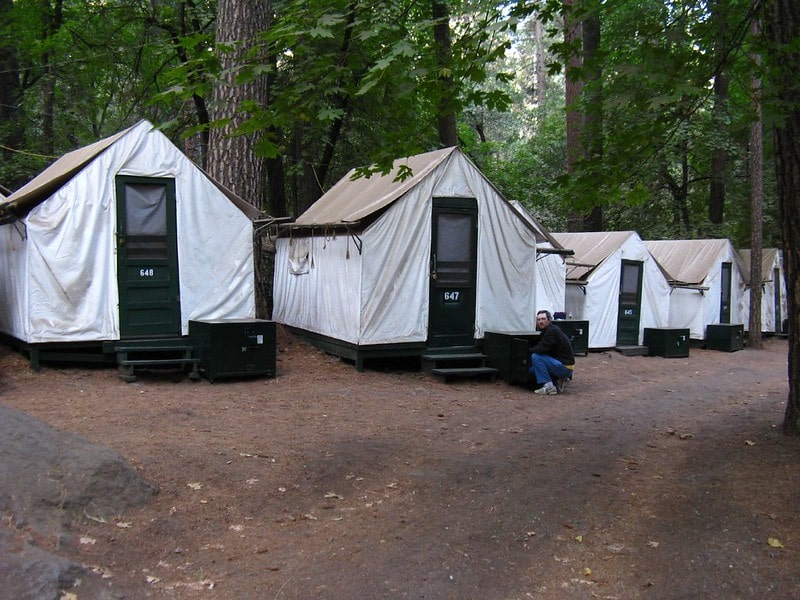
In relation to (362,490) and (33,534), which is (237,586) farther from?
(362,490)

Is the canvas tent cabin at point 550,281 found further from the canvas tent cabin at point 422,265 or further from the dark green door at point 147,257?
the dark green door at point 147,257

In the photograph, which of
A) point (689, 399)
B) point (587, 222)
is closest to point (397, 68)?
point (689, 399)

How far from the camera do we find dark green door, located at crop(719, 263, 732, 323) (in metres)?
20.1

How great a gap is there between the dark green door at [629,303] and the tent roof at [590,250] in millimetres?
553

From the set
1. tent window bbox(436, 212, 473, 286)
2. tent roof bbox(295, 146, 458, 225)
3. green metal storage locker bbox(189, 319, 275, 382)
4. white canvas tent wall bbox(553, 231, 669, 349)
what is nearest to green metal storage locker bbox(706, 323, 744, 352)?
white canvas tent wall bbox(553, 231, 669, 349)

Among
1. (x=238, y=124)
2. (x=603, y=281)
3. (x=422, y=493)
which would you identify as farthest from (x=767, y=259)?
(x=422, y=493)

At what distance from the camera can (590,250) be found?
16922 mm

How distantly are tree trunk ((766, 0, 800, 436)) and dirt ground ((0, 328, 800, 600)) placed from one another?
43.3 inches

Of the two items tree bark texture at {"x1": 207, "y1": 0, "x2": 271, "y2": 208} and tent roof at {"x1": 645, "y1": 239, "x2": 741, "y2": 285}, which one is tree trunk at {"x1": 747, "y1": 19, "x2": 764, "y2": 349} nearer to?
tent roof at {"x1": 645, "y1": 239, "x2": 741, "y2": 285}

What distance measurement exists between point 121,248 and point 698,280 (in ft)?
49.5

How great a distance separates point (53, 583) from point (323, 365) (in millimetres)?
8016

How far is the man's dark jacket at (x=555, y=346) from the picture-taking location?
34.7ft

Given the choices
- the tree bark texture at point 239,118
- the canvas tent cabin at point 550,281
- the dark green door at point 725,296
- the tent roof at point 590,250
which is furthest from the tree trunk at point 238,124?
the dark green door at point 725,296

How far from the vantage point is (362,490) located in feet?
18.4
